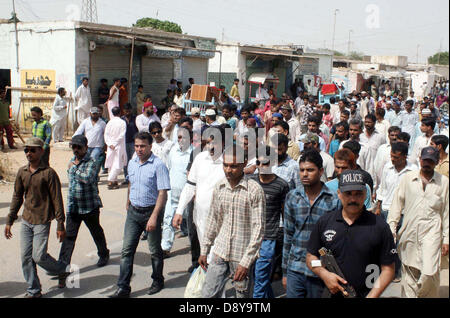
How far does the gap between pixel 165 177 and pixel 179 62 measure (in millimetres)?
14563

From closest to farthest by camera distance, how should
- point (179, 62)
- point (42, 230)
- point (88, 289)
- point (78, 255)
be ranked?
1. point (42, 230)
2. point (88, 289)
3. point (78, 255)
4. point (179, 62)

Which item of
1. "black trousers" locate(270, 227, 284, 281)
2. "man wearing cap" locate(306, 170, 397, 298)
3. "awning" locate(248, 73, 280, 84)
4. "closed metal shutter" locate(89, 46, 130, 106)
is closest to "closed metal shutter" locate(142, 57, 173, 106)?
"closed metal shutter" locate(89, 46, 130, 106)

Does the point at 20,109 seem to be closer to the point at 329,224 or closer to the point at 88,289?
the point at 88,289

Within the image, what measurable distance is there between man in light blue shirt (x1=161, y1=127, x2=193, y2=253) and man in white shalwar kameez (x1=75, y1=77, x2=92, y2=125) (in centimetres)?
863

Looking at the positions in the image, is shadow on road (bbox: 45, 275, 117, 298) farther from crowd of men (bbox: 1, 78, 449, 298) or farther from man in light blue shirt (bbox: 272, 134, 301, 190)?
man in light blue shirt (bbox: 272, 134, 301, 190)

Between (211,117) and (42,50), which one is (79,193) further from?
(42,50)

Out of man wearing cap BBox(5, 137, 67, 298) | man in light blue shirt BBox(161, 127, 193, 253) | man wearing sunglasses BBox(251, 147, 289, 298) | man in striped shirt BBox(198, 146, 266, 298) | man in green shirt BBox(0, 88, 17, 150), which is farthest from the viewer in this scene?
man in green shirt BBox(0, 88, 17, 150)

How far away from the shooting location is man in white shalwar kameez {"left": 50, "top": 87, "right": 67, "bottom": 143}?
1343 centimetres

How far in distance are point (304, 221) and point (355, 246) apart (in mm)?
719

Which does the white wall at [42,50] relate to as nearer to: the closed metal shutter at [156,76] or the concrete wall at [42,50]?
the concrete wall at [42,50]

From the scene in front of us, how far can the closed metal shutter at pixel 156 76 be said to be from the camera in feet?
58.5

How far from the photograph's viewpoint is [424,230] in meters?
4.29
